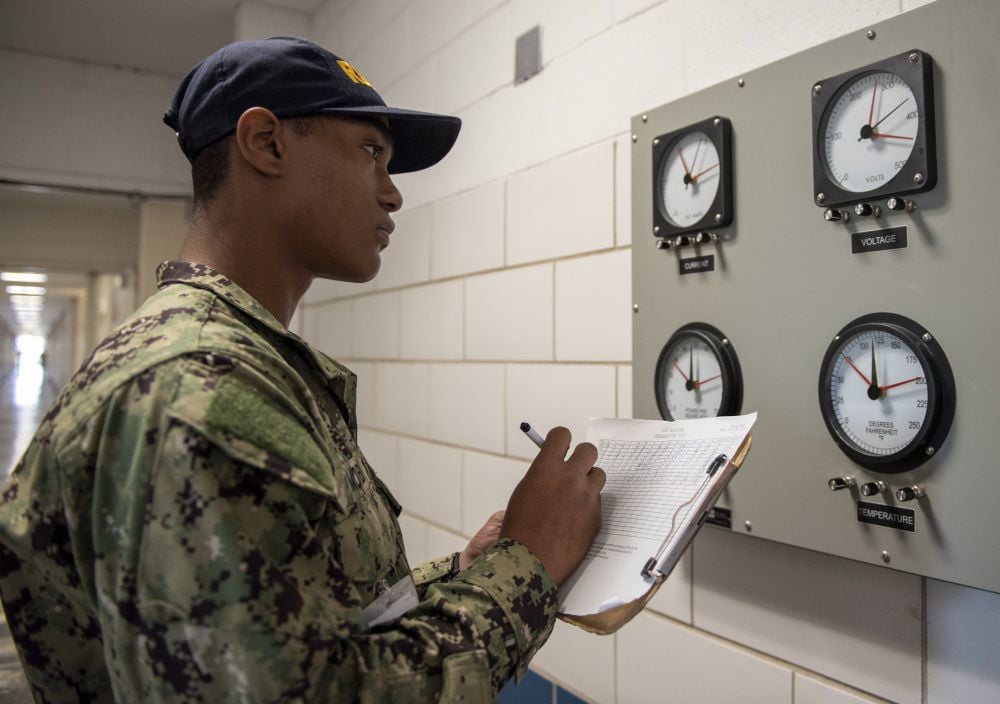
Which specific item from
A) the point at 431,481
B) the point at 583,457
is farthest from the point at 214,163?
the point at 431,481

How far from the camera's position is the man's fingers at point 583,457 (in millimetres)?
753

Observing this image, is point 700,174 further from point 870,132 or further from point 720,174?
point 870,132

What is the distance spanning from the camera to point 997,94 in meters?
0.76

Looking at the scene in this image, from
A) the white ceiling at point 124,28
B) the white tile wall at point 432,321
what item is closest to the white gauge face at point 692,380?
the white tile wall at point 432,321

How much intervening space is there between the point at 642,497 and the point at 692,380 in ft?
1.38

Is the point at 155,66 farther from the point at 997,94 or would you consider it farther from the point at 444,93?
the point at 997,94

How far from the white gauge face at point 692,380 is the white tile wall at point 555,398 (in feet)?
0.64

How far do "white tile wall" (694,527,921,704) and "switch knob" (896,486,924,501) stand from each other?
0.42 ft

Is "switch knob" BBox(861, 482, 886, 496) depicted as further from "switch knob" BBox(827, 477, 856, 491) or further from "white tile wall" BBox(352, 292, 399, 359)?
"white tile wall" BBox(352, 292, 399, 359)

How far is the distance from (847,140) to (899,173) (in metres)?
0.09

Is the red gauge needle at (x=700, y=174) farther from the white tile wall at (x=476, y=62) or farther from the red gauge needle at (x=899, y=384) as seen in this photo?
the white tile wall at (x=476, y=62)

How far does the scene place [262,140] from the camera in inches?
29.1

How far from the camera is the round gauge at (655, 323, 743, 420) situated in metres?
1.04

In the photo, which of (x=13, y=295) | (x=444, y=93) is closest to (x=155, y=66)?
(x=444, y=93)
